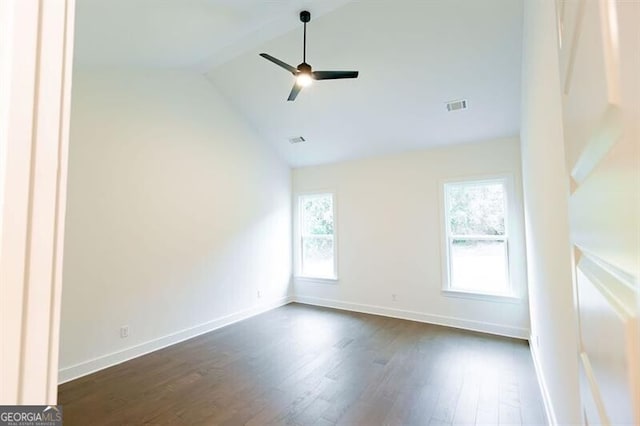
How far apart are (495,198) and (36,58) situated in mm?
4666

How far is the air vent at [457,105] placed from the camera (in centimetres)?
362

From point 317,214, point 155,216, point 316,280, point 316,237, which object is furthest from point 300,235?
point 155,216

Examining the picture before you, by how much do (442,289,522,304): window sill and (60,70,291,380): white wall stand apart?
3.00 m

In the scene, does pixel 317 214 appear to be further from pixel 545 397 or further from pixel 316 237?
pixel 545 397

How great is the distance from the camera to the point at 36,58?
46 centimetres

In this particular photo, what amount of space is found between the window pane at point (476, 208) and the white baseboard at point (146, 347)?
11.4 ft

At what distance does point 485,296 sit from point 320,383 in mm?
2655

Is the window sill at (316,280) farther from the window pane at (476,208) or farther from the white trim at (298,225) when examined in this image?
the window pane at (476,208)

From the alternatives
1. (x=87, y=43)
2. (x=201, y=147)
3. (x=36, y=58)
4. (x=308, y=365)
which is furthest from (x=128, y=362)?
(x=36, y=58)

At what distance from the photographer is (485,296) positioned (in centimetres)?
406

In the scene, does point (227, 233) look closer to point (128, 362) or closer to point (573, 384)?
point (128, 362)

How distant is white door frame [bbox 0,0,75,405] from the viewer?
42 centimetres

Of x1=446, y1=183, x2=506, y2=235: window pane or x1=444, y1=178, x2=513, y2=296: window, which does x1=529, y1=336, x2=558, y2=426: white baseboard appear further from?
x1=446, y1=183, x2=506, y2=235: window pane

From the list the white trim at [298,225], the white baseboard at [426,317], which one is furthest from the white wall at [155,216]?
the white baseboard at [426,317]
